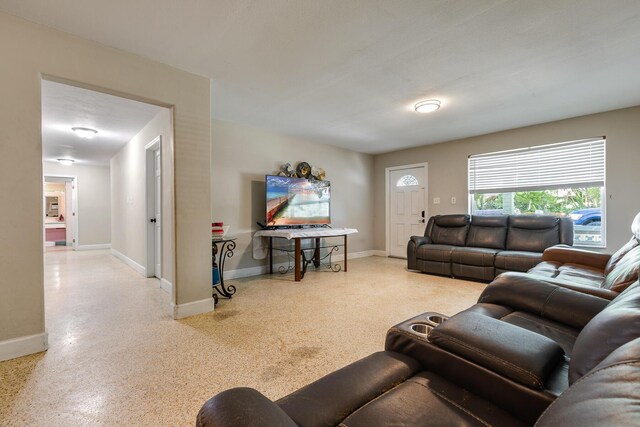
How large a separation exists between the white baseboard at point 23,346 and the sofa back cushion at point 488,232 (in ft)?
17.0

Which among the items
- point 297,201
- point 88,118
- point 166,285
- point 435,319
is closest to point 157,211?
point 166,285

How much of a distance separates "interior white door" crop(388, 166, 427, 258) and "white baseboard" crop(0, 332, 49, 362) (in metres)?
5.57

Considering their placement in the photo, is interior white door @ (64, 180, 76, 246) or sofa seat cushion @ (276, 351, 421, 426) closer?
sofa seat cushion @ (276, 351, 421, 426)

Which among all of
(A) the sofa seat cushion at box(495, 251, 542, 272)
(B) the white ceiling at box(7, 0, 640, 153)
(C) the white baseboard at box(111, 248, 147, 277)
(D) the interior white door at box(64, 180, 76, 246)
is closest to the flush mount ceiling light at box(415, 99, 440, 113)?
(B) the white ceiling at box(7, 0, 640, 153)

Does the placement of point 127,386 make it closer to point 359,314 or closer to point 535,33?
point 359,314

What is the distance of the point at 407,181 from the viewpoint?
240 inches

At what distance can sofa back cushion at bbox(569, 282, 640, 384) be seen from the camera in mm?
673

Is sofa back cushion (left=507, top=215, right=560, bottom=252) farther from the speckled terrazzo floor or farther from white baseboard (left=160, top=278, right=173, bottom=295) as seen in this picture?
white baseboard (left=160, top=278, right=173, bottom=295)

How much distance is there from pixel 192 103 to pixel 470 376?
3.04m

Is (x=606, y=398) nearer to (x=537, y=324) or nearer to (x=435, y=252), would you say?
(x=537, y=324)

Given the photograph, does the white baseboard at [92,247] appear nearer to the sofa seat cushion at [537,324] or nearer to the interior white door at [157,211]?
the interior white door at [157,211]

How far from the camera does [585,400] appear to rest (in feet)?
1.54

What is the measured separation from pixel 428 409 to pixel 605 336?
1.58 feet

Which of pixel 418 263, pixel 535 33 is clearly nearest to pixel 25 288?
pixel 535 33
